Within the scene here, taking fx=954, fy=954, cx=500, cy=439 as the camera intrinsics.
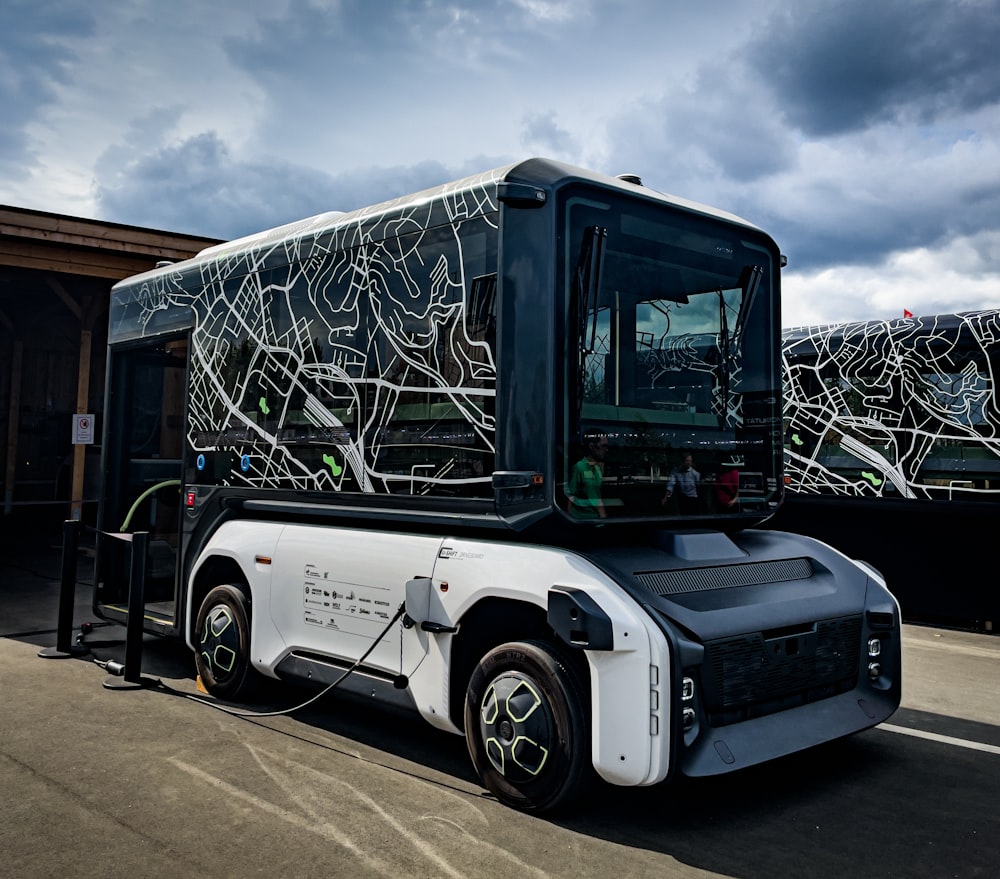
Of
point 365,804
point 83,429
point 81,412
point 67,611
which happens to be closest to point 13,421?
point 81,412

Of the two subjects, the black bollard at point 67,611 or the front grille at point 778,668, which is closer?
the front grille at point 778,668

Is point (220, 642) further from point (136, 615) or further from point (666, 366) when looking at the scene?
point (666, 366)

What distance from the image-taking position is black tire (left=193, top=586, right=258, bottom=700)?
5746mm

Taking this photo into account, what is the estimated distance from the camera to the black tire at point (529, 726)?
12.7 ft

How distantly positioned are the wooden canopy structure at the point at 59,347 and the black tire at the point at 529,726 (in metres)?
12.2

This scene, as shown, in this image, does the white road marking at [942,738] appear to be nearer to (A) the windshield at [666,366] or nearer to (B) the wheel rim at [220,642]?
(A) the windshield at [666,366]

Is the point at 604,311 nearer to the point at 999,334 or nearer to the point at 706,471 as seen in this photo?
the point at 706,471

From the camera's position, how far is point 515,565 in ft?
13.7

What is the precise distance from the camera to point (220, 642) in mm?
5887

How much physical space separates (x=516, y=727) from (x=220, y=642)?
8.48ft

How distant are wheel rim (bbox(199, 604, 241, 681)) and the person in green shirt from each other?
2620 millimetres

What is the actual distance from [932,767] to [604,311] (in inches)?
111

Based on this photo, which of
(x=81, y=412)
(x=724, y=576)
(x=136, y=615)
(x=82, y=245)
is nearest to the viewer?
(x=724, y=576)

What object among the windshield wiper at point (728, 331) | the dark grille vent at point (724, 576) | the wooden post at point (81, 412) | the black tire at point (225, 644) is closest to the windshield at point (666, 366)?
the windshield wiper at point (728, 331)
